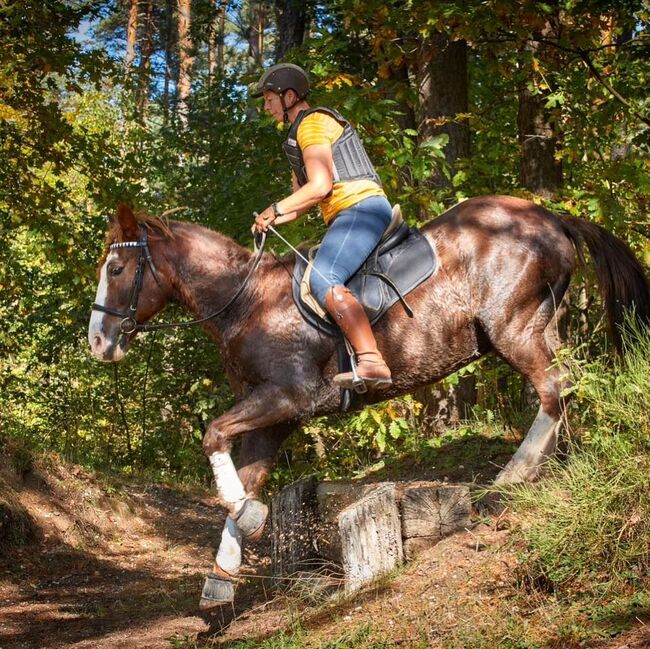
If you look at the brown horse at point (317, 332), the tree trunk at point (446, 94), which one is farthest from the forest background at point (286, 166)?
the brown horse at point (317, 332)

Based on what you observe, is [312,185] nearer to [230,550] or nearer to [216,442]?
[216,442]

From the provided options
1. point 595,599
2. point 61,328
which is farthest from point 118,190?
point 595,599

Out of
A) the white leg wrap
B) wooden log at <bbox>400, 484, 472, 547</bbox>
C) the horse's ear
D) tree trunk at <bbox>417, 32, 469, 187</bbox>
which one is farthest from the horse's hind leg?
tree trunk at <bbox>417, 32, 469, 187</bbox>

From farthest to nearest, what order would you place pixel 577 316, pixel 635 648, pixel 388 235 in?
pixel 577 316 → pixel 388 235 → pixel 635 648

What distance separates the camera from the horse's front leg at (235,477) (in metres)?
5.80

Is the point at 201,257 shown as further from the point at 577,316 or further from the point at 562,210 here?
the point at 577,316

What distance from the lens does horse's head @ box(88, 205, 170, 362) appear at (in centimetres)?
610

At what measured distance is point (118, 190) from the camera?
11516mm

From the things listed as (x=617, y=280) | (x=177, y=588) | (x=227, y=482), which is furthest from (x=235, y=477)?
(x=177, y=588)

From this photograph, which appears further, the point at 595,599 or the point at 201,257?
the point at 201,257

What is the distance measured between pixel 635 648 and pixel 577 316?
6613 mm

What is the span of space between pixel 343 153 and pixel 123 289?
1.73 metres

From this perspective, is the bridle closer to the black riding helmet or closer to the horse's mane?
the horse's mane

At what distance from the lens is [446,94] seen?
11.0 m
